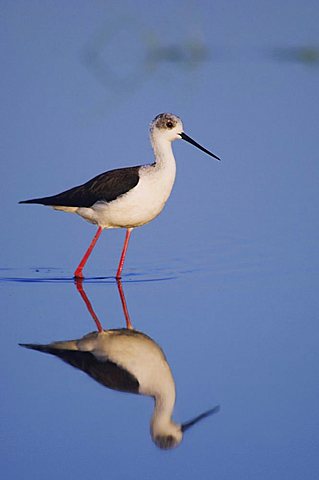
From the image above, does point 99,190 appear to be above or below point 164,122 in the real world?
below

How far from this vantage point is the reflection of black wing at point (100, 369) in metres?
4.91

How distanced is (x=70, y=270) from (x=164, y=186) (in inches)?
33.8

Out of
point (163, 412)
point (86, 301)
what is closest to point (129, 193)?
point (86, 301)

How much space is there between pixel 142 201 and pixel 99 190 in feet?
1.19

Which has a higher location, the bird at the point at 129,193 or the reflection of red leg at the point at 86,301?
the bird at the point at 129,193

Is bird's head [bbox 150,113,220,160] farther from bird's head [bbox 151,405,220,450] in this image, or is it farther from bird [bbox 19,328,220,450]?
bird's head [bbox 151,405,220,450]

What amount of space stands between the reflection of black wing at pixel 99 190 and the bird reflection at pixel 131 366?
1977mm

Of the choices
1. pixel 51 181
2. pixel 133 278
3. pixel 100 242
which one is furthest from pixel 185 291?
pixel 51 181

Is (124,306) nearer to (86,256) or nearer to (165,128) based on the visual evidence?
(86,256)

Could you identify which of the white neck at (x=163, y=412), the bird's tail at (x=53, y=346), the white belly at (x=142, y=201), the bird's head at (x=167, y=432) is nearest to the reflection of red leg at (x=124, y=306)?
the bird's tail at (x=53, y=346)

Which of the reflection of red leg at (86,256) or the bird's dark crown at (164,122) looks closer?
the reflection of red leg at (86,256)

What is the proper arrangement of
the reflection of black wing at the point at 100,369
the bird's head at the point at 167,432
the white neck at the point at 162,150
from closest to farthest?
1. the bird's head at the point at 167,432
2. the reflection of black wing at the point at 100,369
3. the white neck at the point at 162,150

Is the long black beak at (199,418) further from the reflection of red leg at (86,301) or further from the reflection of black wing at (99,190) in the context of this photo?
the reflection of black wing at (99,190)

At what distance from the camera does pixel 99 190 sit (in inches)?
309
